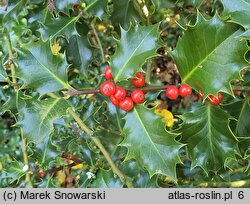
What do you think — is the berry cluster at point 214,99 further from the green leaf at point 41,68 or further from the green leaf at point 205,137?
the green leaf at point 41,68

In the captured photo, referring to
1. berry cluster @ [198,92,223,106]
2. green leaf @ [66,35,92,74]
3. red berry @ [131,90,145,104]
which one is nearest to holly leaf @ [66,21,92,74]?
green leaf @ [66,35,92,74]

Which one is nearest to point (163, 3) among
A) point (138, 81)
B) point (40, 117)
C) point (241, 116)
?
point (138, 81)

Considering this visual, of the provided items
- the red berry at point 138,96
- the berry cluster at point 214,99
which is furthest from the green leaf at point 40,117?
the berry cluster at point 214,99

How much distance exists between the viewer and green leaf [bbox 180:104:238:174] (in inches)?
53.8

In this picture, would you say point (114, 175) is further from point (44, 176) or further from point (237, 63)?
point (237, 63)

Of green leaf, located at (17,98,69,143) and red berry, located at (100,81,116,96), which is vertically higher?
red berry, located at (100,81,116,96)

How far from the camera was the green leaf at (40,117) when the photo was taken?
4.27ft

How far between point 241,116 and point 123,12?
63 centimetres

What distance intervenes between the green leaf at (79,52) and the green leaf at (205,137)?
Result: 0.57 meters

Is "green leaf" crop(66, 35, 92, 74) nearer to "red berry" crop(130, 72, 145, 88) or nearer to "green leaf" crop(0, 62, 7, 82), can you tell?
"green leaf" crop(0, 62, 7, 82)

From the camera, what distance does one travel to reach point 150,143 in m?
1.28

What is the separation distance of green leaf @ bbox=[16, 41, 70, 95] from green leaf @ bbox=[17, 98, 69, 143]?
5cm

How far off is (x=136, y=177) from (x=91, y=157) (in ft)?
0.76

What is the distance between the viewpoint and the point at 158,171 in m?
1.26
